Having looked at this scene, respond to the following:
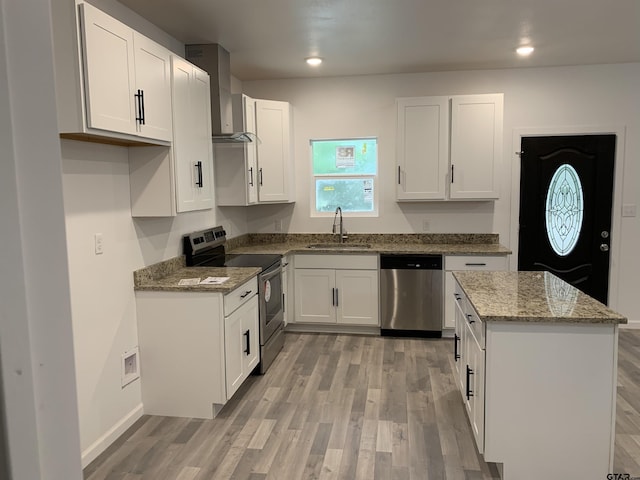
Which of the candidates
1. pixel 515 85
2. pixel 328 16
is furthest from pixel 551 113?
pixel 328 16

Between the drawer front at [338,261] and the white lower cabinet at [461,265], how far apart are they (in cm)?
70

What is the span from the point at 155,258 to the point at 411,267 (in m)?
2.43

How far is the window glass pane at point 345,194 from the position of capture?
5.31m

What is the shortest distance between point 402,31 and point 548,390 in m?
2.70

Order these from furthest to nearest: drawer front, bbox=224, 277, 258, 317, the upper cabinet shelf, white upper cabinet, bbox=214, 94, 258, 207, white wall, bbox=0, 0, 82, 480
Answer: white upper cabinet, bbox=214, 94, 258, 207 < drawer front, bbox=224, 277, 258, 317 < the upper cabinet shelf < white wall, bbox=0, 0, 82, 480

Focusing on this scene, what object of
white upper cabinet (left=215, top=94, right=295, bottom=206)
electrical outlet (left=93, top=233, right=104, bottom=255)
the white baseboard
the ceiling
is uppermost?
the ceiling

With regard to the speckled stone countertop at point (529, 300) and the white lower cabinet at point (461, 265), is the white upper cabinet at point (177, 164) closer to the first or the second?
the speckled stone countertop at point (529, 300)

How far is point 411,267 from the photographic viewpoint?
4.68 m

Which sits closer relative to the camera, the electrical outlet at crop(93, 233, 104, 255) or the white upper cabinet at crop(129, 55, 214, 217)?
the electrical outlet at crop(93, 233, 104, 255)

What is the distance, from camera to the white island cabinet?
2.24 m

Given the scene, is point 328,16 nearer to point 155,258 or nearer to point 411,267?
point 155,258

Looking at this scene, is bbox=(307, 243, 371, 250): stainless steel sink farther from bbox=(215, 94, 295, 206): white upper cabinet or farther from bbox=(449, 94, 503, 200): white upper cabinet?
bbox=(449, 94, 503, 200): white upper cabinet

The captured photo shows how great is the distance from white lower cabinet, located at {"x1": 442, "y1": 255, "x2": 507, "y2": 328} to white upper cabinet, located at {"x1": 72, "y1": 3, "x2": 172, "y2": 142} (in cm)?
288

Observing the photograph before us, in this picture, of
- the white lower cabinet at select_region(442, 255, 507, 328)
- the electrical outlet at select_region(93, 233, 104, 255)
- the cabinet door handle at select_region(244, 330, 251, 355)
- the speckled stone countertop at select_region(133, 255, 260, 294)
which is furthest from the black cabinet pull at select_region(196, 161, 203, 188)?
the white lower cabinet at select_region(442, 255, 507, 328)
